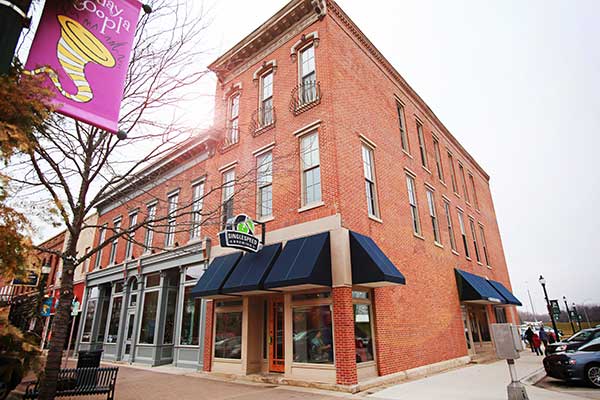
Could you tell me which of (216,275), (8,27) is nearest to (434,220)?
(216,275)

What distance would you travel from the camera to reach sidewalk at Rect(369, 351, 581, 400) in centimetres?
851

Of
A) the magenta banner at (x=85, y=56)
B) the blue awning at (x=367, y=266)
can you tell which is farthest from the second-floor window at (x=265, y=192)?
the magenta banner at (x=85, y=56)

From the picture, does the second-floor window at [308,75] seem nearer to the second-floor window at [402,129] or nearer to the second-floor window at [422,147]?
the second-floor window at [402,129]

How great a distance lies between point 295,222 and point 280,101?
517 cm

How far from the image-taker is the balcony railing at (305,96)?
40.3 feet

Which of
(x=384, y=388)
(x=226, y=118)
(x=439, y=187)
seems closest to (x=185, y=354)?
(x=384, y=388)

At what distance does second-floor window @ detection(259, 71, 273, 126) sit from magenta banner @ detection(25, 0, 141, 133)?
9224mm

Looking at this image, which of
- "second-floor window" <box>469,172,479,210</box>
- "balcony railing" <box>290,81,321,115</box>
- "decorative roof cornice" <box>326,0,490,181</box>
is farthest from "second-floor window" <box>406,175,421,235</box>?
"second-floor window" <box>469,172,479,210</box>

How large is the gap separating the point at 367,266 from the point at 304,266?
1787 millimetres

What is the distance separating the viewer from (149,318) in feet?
56.9

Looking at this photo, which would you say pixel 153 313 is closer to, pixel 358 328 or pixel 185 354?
pixel 185 354

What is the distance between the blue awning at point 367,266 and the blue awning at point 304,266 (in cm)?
76

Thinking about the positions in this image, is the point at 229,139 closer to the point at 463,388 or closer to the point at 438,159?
the point at 463,388

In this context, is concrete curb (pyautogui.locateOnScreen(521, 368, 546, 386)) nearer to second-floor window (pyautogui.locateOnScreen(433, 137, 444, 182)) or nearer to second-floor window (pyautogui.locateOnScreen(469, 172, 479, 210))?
second-floor window (pyautogui.locateOnScreen(433, 137, 444, 182))
